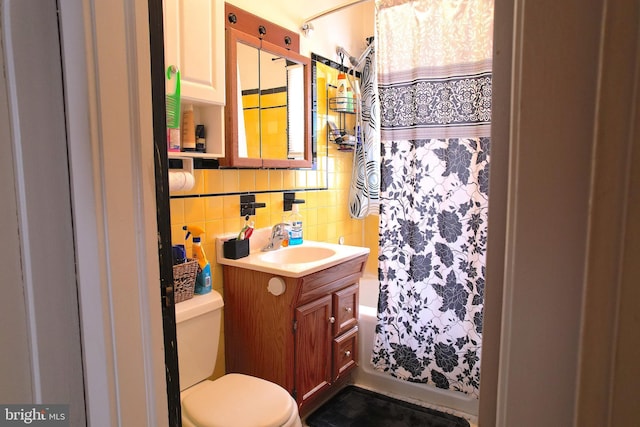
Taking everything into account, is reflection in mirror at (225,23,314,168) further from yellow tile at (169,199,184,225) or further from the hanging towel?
the hanging towel

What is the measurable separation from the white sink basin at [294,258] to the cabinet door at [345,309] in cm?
21

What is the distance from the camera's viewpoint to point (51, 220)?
749 millimetres

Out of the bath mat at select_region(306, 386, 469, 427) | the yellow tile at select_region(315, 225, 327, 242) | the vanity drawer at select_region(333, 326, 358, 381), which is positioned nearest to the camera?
the bath mat at select_region(306, 386, 469, 427)

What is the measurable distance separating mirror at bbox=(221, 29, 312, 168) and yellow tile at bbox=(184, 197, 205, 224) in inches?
8.8

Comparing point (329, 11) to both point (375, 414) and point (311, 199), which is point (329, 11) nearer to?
point (311, 199)

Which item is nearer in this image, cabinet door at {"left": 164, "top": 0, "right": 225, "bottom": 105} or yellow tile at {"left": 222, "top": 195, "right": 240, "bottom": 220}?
cabinet door at {"left": 164, "top": 0, "right": 225, "bottom": 105}

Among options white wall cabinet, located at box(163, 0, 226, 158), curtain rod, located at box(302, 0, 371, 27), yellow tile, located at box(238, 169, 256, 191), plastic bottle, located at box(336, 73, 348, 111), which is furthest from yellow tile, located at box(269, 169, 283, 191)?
curtain rod, located at box(302, 0, 371, 27)

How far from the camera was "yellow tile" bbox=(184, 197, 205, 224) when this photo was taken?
177 centimetres

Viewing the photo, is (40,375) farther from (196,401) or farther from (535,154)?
(535,154)

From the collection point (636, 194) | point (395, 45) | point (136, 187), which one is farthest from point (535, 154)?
point (395, 45)

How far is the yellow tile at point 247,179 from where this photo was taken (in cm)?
204

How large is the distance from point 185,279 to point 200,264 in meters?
0.13

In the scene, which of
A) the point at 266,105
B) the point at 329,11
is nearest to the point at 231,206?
the point at 266,105

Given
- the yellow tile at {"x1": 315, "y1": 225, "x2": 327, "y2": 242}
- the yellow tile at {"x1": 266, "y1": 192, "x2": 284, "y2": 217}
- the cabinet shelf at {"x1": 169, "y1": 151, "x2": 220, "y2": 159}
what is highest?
the cabinet shelf at {"x1": 169, "y1": 151, "x2": 220, "y2": 159}
